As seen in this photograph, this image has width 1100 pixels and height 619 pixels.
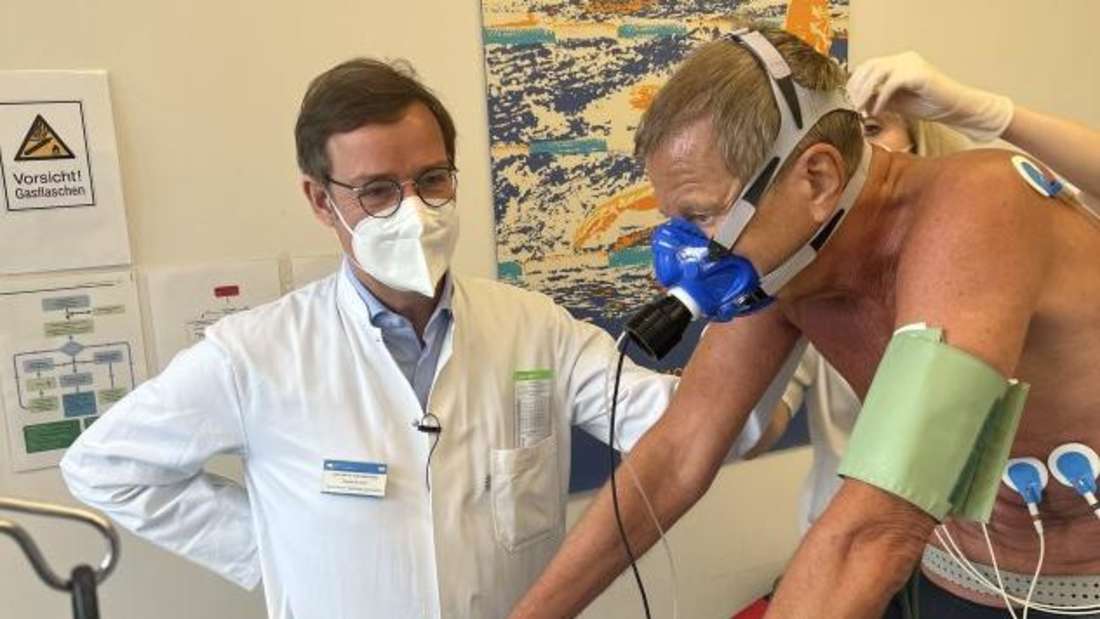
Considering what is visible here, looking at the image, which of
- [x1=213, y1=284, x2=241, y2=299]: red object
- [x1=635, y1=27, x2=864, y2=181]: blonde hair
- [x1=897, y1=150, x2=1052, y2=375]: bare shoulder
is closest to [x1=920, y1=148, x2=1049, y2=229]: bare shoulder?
[x1=897, y1=150, x2=1052, y2=375]: bare shoulder

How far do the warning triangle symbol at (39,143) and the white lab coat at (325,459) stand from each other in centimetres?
43

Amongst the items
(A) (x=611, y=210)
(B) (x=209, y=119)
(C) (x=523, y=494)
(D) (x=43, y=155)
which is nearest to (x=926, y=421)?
(C) (x=523, y=494)

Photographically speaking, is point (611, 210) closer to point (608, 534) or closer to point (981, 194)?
point (608, 534)

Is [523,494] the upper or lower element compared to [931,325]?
lower

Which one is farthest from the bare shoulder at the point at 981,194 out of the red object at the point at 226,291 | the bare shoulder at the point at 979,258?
the red object at the point at 226,291

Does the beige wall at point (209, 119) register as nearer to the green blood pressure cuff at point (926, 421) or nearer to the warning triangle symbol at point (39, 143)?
the warning triangle symbol at point (39, 143)

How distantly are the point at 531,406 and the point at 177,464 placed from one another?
53cm

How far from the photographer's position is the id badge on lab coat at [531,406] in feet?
4.65

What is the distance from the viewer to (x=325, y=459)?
4.27ft

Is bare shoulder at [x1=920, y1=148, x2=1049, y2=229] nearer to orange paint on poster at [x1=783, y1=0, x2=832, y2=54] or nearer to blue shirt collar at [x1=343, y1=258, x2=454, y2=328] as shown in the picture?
blue shirt collar at [x1=343, y1=258, x2=454, y2=328]

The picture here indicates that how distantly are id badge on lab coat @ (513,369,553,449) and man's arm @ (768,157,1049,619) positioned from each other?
62 cm

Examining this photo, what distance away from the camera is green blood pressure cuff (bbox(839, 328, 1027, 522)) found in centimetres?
78

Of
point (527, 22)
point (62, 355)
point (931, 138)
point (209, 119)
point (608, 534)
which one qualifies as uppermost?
point (527, 22)

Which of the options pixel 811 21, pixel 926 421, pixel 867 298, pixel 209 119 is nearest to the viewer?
pixel 926 421
